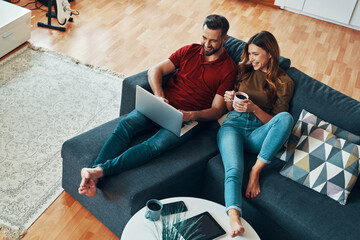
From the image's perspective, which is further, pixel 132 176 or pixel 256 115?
pixel 256 115

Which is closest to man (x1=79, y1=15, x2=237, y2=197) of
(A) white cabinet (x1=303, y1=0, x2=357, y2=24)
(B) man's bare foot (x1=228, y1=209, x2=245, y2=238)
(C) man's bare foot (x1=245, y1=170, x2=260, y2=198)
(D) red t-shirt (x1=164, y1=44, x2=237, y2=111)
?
(D) red t-shirt (x1=164, y1=44, x2=237, y2=111)

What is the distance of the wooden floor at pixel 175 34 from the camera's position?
397 centimetres

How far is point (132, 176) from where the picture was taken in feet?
7.07

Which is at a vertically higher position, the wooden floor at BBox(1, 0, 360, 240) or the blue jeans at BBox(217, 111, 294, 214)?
the blue jeans at BBox(217, 111, 294, 214)

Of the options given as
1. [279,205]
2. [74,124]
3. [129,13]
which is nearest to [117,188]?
[279,205]

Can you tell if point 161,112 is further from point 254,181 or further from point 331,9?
point 331,9

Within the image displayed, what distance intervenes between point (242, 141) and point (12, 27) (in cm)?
235

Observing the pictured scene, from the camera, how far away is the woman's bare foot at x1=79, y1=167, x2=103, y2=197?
81.0 inches

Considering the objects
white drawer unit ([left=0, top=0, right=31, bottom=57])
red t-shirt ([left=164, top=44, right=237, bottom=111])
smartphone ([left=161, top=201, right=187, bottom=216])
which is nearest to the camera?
smartphone ([left=161, top=201, right=187, bottom=216])

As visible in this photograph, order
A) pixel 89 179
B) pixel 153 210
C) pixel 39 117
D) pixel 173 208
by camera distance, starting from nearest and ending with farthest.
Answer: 1. pixel 153 210
2. pixel 173 208
3. pixel 89 179
4. pixel 39 117

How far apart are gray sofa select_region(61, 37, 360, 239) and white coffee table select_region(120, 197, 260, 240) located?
0.64 ft

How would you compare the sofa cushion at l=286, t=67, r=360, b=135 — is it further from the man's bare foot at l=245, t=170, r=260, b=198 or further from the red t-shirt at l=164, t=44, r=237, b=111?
the man's bare foot at l=245, t=170, r=260, b=198

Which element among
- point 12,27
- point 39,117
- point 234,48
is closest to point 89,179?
point 39,117

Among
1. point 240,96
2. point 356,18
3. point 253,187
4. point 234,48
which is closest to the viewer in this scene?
point 253,187
